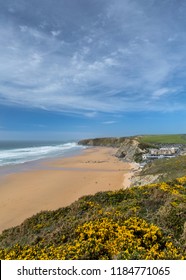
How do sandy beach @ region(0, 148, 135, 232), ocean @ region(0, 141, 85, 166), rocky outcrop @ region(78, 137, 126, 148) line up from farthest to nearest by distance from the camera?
rocky outcrop @ region(78, 137, 126, 148) < ocean @ region(0, 141, 85, 166) < sandy beach @ region(0, 148, 135, 232)

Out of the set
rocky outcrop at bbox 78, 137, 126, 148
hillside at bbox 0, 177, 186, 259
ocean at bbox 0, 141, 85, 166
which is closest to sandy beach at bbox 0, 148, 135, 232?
hillside at bbox 0, 177, 186, 259

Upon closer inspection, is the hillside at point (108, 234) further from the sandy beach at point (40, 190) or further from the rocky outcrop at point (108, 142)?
the rocky outcrop at point (108, 142)

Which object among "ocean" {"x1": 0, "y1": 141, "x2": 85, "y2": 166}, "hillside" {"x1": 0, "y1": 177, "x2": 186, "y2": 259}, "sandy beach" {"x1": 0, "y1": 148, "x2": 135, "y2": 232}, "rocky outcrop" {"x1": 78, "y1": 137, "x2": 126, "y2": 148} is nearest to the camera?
"hillside" {"x1": 0, "y1": 177, "x2": 186, "y2": 259}

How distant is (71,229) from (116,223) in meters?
1.45

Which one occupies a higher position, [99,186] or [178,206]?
[178,206]

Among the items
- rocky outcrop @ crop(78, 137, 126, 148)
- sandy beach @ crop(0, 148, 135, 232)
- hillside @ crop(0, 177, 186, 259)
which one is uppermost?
rocky outcrop @ crop(78, 137, 126, 148)

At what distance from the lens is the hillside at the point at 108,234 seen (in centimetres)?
592

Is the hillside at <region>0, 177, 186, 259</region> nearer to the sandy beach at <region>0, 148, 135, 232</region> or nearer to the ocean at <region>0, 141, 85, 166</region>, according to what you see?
the sandy beach at <region>0, 148, 135, 232</region>

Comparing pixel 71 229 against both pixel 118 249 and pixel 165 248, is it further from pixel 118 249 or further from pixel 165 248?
pixel 165 248

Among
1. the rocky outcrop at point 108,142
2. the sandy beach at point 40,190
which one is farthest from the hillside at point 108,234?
the rocky outcrop at point 108,142

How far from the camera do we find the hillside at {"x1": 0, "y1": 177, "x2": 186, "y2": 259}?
592 centimetres

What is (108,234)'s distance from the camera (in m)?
6.77
